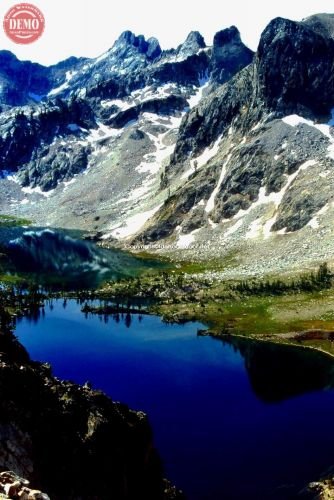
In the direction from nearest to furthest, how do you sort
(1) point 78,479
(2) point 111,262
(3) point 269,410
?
1. (1) point 78,479
2. (3) point 269,410
3. (2) point 111,262

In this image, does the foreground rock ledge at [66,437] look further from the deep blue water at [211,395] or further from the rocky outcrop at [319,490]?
the deep blue water at [211,395]

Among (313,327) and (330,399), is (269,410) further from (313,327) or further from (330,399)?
(313,327)

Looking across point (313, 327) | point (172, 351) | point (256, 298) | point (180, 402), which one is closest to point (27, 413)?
point (180, 402)

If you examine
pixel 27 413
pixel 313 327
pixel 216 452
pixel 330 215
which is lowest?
pixel 216 452

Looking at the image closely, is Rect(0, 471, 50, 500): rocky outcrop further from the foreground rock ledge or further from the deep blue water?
the deep blue water

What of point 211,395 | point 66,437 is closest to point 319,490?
point 211,395
